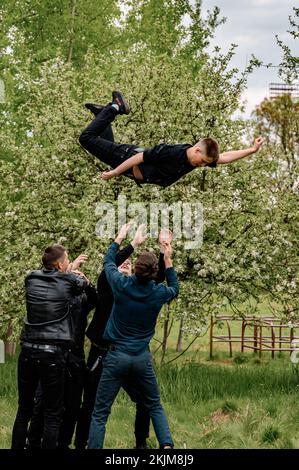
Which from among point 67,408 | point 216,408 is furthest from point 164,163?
point 216,408

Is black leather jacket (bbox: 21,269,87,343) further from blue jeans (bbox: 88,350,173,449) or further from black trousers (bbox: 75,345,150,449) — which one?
black trousers (bbox: 75,345,150,449)

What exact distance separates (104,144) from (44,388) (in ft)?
8.65

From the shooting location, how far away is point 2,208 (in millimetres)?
16641

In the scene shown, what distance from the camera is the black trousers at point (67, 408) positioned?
7.34 m

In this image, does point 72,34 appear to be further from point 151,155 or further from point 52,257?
point 52,257

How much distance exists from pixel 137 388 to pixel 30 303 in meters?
1.33

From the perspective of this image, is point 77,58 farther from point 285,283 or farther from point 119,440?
point 119,440

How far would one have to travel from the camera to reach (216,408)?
982 centimetres

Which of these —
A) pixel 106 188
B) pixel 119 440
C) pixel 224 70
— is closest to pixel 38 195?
pixel 106 188

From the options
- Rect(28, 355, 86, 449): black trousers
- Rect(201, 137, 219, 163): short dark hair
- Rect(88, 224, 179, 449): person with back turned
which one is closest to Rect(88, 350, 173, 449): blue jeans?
Rect(88, 224, 179, 449): person with back turned

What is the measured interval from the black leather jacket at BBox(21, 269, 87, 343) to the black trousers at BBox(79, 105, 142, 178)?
57.6 inches

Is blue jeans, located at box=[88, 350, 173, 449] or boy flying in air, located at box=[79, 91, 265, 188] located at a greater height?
boy flying in air, located at box=[79, 91, 265, 188]

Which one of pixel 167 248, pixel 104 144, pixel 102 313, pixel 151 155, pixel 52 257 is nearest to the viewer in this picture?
pixel 52 257

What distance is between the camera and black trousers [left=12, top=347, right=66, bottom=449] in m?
6.74
